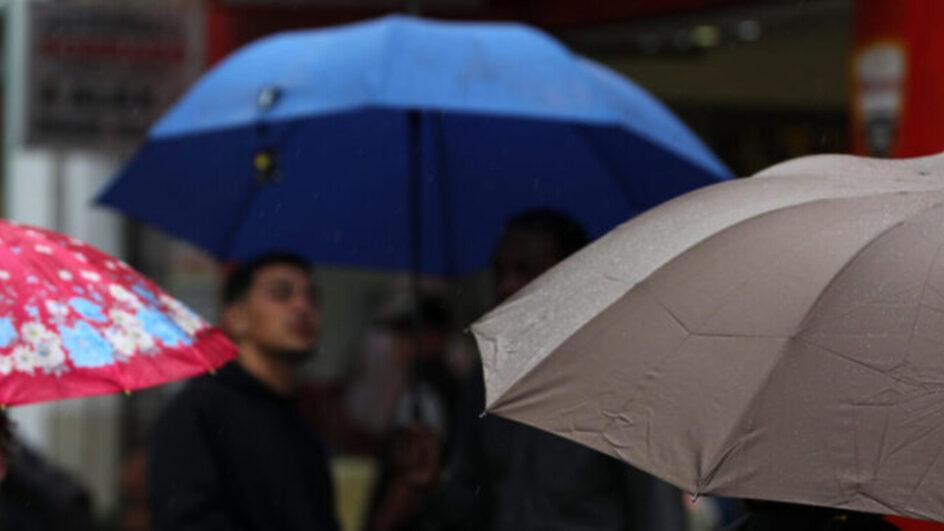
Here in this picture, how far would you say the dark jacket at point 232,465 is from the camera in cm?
606

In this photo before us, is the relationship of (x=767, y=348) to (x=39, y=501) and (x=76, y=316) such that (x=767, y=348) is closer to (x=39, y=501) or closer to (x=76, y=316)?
(x=76, y=316)

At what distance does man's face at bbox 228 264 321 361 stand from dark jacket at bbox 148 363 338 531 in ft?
0.62

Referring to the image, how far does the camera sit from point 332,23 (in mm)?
11195

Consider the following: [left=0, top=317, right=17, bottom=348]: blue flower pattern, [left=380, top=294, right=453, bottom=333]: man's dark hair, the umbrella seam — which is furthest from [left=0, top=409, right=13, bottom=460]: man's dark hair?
[left=380, top=294, right=453, bottom=333]: man's dark hair

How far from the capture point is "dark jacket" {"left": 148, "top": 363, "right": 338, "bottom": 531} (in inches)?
239

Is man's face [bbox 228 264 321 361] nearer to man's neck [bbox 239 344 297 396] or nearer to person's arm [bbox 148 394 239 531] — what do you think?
man's neck [bbox 239 344 297 396]

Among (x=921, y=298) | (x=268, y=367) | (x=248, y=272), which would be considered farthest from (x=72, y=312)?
(x=248, y=272)

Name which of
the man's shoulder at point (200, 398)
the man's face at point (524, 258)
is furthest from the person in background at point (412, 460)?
the man's shoulder at point (200, 398)

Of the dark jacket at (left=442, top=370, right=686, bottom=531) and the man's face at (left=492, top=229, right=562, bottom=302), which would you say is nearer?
the dark jacket at (left=442, top=370, right=686, bottom=531)

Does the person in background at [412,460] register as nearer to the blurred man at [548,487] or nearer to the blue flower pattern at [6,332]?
the blurred man at [548,487]

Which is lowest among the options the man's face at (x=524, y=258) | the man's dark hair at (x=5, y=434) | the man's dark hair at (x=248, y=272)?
the man's dark hair at (x=5, y=434)

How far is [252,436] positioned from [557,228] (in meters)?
1.11

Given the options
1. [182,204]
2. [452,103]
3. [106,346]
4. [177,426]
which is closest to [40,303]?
[106,346]

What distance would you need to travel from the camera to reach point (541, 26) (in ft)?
37.5
